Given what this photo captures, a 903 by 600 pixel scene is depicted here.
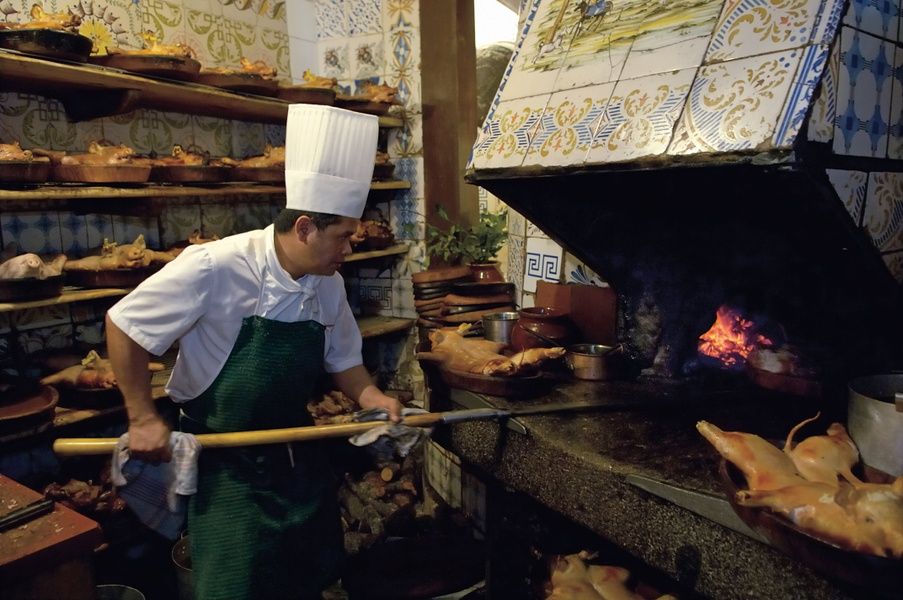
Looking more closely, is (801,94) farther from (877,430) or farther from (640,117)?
(877,430)

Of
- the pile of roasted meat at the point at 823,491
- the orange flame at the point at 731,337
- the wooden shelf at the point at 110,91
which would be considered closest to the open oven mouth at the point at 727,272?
the orange flame at the point at 731,337

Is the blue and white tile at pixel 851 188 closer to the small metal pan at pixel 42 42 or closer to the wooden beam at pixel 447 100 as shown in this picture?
the small metal pan at pixel 42 42

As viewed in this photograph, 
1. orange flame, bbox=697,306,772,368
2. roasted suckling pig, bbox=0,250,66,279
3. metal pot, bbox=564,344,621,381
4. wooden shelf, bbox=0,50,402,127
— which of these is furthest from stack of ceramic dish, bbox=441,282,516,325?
roasted suckling pig, bbox=0,250,66,279

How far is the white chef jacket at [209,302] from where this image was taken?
2299 millimetres

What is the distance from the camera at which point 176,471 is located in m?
2.31

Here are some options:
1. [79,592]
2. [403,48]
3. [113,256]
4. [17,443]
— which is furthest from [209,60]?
[79,592]

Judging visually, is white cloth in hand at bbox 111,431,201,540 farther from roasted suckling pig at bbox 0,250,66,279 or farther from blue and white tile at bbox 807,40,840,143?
blue and white tile at bbox 807,40,840,143

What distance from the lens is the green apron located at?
249cm

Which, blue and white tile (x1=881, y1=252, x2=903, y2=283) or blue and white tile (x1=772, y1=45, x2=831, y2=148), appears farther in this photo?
blue and white tile (x1=881, y1=252, x2=903, y2=283)

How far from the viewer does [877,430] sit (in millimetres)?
1845

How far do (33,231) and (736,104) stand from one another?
3.84 m

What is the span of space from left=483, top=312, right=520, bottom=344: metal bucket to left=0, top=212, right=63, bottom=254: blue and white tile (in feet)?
8.75

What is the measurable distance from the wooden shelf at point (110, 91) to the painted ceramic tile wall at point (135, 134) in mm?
156

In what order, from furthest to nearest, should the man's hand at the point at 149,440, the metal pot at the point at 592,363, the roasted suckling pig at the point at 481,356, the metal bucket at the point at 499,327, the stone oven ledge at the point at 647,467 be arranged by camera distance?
the metal bucket at the point at 499,327, the metal pot at the point at 592,363, the roasted suckling pig at the point at 481,356, the man's hand at the point at 149,440, the stone oven ledge at the point at 647,467
